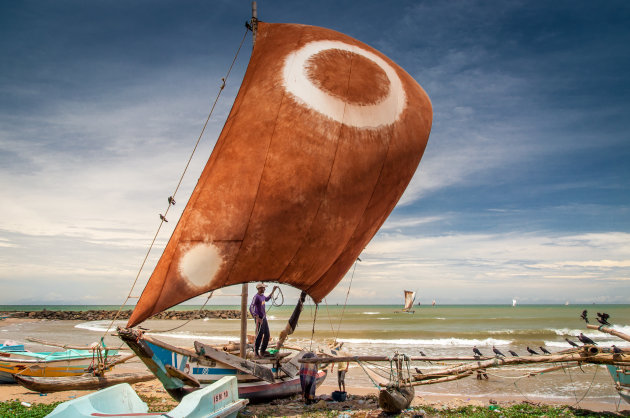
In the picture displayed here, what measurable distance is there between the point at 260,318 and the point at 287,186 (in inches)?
160

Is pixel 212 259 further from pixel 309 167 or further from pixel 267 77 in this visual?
pixel 267 77

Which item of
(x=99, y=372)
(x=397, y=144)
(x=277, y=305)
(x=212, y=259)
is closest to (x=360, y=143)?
(x=397, y=144)

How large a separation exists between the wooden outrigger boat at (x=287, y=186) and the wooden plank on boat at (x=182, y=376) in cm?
3

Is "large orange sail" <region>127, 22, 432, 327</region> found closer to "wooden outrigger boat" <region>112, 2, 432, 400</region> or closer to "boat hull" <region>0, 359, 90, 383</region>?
"wooden outrigger boat" <region>112, 2, 432, 400</region>

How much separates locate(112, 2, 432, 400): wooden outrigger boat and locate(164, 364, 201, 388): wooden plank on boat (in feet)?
0.10

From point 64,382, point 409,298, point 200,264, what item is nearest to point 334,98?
point 200,264

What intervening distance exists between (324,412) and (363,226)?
4129 millimetres

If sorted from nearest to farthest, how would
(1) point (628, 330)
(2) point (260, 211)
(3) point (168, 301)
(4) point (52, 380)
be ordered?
(3) point (168, 301)
(2) point (260, 211)
(4) point (52, 380)
(1) point (628, 330)

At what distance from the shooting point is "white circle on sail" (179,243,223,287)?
21.5ft

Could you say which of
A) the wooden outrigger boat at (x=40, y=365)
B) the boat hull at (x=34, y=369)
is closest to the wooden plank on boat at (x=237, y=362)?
the wooden outrigger boat at (x=40, y=365)

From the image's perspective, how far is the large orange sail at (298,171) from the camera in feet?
22.5

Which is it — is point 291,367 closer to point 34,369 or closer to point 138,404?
point 138,404

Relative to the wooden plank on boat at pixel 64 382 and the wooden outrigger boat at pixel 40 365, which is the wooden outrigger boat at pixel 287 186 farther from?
the wooden outrigger boat at pixel 40 365

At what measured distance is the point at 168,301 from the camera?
643cm
